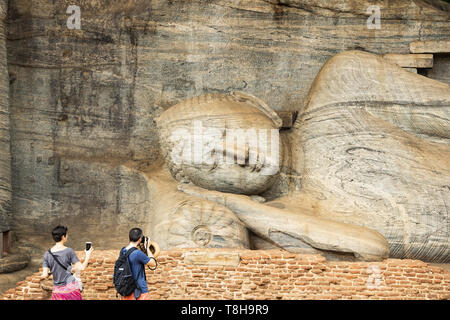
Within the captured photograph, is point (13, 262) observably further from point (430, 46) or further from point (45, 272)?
point (430, 46)

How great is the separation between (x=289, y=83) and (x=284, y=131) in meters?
0.93

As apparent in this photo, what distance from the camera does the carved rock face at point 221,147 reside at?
7.76m

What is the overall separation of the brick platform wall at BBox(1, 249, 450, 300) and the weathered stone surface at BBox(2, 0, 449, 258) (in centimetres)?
174

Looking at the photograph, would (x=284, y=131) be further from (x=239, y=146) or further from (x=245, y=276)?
(x=245, y=276)

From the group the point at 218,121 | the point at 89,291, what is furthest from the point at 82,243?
the point at 218,121

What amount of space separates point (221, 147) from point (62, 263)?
2.85 m

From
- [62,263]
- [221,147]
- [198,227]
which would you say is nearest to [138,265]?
[62,263]

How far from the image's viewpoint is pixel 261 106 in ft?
27.4

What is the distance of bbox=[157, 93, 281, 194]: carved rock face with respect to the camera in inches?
305

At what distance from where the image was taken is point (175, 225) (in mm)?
7285

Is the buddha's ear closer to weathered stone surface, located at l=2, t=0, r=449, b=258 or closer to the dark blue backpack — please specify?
weathered stone surface, located at l=2, t=0, r=449, b=258

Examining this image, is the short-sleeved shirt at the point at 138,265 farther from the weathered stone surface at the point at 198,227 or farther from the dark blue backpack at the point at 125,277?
the weathered stone surface at the point at 198,227

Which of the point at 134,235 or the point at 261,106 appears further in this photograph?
the point at 261,106

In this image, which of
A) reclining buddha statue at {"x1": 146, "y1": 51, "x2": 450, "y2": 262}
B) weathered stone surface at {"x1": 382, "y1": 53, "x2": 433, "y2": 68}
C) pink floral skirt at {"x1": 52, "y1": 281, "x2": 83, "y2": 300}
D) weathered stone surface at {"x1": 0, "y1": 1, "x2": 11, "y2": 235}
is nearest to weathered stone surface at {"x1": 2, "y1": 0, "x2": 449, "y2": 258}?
weathered stone surface at {"x1": 382, "y1": 53, "x2": 433, "y2": 68}
